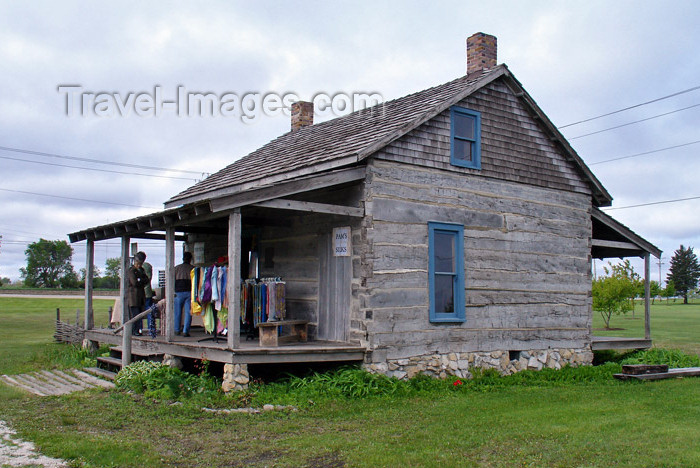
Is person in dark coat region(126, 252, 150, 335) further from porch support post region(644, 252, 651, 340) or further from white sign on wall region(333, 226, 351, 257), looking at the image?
porch support post region(644, 252, 651, 340)

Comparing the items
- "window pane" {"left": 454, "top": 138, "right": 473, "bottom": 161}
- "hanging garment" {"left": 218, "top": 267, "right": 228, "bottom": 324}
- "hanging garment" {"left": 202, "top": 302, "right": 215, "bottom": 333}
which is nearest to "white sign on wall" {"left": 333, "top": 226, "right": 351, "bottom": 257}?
"hanging garment" {"left": 218, "top": 267, "right": 228, "bottom": 324}

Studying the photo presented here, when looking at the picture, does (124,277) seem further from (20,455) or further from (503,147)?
(503,147)

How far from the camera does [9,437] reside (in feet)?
26.2

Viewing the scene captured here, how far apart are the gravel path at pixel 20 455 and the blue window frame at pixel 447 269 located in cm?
713

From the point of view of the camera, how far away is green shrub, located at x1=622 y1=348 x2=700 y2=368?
48.9 feet

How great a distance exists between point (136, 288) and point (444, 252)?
21.7 ft

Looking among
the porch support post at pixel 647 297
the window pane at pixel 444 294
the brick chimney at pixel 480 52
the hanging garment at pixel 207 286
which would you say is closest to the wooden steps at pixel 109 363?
the hanging garment at pixel 207 286

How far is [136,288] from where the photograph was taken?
14.2 m

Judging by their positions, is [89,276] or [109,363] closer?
[109,363]

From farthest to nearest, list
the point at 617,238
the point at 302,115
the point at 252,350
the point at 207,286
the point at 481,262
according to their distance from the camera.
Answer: the point at 302,115 → the point at 617,238 → the point at 481,262 → the point at 207,286 → the point at 252,350

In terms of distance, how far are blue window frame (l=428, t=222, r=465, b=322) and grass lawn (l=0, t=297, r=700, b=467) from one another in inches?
76.5

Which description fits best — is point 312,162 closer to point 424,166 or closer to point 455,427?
point 424,166

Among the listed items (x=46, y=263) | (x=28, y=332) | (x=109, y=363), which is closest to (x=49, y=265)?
(x=46, y=263)

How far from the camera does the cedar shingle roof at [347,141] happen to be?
1199cm
